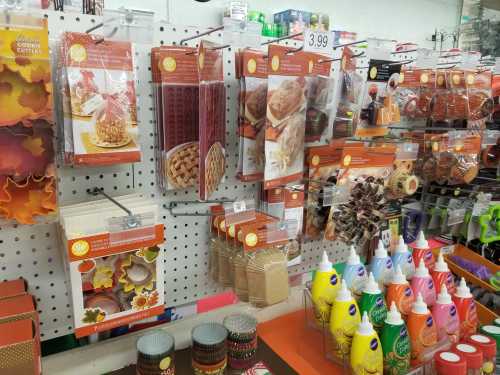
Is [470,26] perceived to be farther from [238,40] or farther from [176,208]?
[176,208]

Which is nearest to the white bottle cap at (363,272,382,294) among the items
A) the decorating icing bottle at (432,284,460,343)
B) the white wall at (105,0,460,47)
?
the decorating icing bottle at (432,284,460,343)

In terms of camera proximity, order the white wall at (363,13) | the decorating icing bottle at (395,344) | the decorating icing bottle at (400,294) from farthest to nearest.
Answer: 1. the white wall at (363,13)
2. the decorating icing bottle at (400,294)
3. the decorating icing bottle at (395,344)

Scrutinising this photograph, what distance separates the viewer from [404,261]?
1.27 metres

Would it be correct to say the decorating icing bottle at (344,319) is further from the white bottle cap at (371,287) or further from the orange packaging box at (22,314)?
the orange packaging box at (22,314)

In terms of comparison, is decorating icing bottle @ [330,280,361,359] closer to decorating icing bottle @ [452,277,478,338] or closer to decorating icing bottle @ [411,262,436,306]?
decorating icing bottle @ [411,262,436,306]

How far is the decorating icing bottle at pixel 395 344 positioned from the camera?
103 centimetres

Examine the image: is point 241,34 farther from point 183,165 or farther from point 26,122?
point 26,122

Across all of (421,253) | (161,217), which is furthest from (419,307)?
(161,217)

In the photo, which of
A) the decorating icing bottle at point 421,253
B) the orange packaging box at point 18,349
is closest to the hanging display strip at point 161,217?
the orange packaging box at point 18,349

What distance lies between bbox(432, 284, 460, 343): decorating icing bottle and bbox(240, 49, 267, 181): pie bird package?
0.65 m

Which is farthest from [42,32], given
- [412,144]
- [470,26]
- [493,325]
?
[470,26]

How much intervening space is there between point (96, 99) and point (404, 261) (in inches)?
39.6

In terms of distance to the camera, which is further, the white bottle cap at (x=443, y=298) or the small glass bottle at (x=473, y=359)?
the white bottle cap at (x=443, y=298)

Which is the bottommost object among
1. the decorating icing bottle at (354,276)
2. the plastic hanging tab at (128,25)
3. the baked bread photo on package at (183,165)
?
the decorating icing bottle at (354,276)
